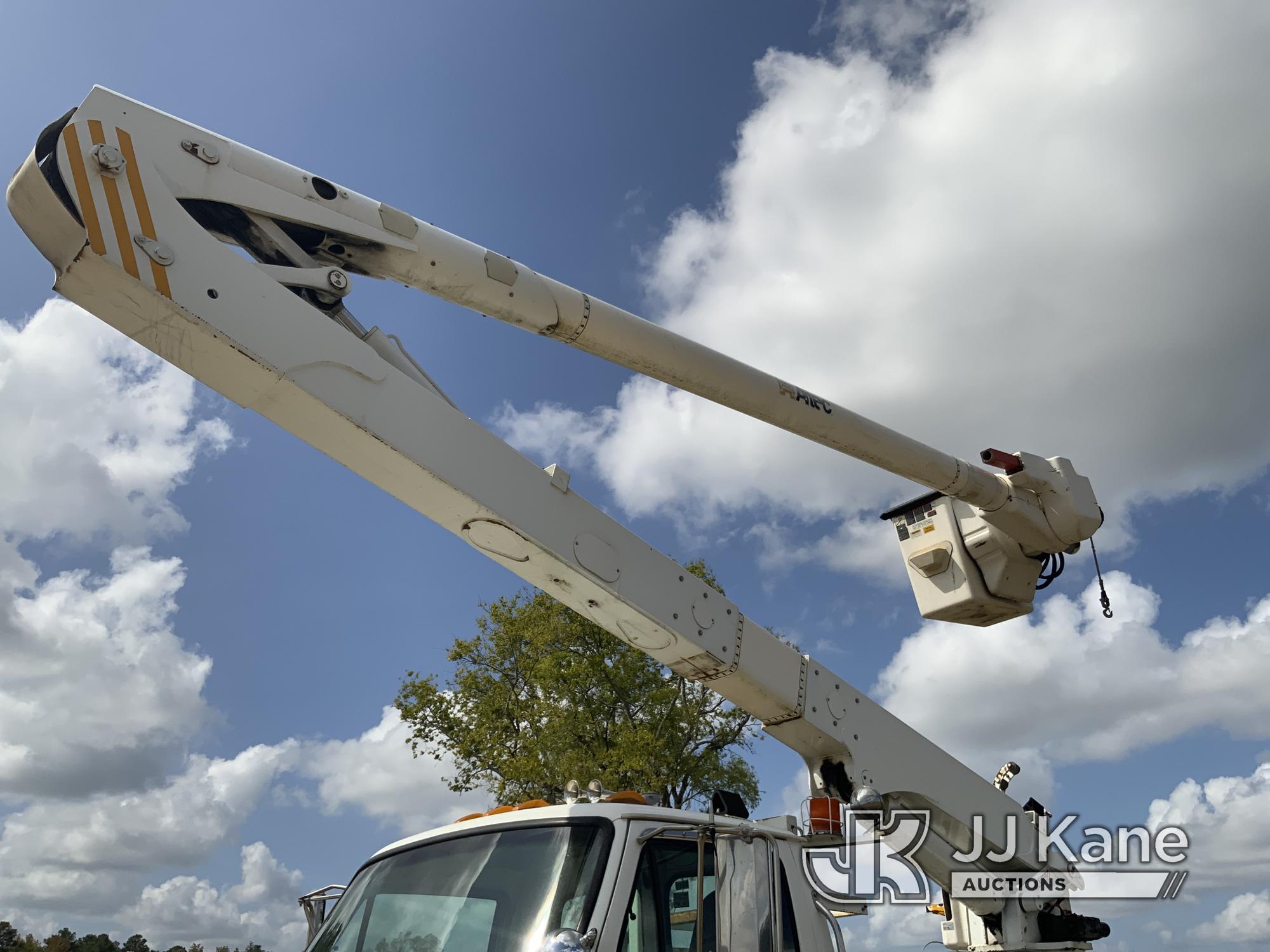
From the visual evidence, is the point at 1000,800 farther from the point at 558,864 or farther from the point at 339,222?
the point at 339,222

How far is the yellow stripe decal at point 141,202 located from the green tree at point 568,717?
56.9 feet

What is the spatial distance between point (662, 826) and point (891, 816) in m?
3.48

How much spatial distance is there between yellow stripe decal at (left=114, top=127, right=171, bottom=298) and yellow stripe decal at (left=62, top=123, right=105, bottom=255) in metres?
0.19

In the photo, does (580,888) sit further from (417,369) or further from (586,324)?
(586,324)

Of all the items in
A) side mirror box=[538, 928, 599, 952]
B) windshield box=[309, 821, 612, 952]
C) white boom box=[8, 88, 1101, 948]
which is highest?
white boom box=[8, 88, 1101, 948]

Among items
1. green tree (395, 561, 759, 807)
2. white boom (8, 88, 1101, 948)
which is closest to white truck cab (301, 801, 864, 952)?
white boom (8, 88, 1101, 948)

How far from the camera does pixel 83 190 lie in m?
4.92

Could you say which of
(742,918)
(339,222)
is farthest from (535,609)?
(742,918)

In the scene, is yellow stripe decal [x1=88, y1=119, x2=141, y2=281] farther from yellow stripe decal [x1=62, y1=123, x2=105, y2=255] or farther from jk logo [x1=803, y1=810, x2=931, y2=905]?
jk logo [x1=803, y1=810, x2=931, y2=905]

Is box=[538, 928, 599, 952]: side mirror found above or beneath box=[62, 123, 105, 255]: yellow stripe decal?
beneath

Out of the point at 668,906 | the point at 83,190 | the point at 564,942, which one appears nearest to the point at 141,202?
the point at 83,190

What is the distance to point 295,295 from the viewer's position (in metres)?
5.42

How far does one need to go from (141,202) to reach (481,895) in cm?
360

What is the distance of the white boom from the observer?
5012 mm
